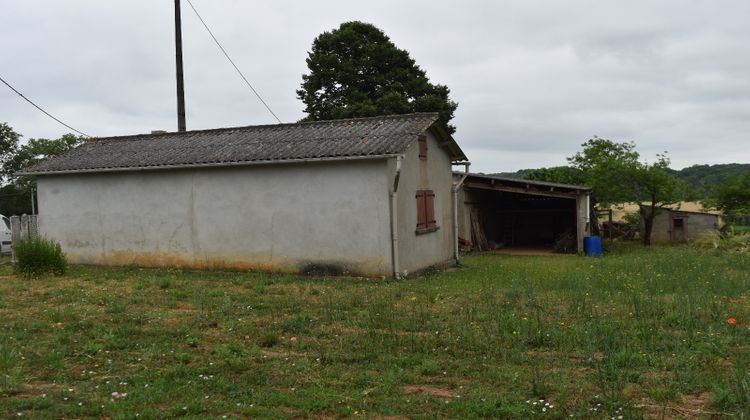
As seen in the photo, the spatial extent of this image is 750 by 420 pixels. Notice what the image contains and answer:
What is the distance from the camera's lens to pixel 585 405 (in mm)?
4699

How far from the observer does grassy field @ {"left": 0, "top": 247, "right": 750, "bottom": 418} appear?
482 cm


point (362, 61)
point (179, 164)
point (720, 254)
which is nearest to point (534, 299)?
point (179, 164)

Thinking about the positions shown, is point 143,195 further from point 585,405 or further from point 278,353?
point 585,405

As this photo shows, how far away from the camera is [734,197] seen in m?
29.0

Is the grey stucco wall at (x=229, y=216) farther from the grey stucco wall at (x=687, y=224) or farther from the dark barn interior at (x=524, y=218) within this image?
the grey stucco wall at (x=687, y=224)

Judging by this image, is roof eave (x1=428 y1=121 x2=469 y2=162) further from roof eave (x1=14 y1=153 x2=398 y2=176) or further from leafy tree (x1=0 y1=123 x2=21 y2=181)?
leafy tree (x1=0 y1=123 x2=21 y2=181)

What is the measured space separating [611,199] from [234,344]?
22.3 m

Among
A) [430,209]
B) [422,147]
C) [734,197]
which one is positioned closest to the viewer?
[422,147]

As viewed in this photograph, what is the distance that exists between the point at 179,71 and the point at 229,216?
824cm

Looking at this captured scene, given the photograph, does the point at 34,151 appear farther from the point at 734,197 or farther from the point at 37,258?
the point at 734,197

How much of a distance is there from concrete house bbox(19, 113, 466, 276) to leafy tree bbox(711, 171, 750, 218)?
1814 cm

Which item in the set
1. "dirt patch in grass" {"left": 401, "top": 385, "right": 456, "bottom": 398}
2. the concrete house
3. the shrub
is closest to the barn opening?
the concrete house

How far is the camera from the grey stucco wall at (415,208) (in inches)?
544

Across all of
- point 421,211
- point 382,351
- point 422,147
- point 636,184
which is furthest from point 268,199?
point 636,184
